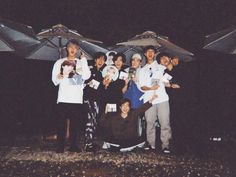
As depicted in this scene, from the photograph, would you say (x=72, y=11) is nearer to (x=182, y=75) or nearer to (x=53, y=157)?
(x=182, y=75)

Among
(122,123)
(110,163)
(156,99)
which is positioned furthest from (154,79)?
(110,163)

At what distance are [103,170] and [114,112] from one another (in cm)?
206

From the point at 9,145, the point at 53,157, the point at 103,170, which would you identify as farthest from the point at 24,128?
the point at 103,170

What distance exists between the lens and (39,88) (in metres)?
11.3

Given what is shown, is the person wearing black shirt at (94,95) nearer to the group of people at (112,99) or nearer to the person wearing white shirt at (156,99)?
the group of people at (112,99)

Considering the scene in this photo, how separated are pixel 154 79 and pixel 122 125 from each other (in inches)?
41.7

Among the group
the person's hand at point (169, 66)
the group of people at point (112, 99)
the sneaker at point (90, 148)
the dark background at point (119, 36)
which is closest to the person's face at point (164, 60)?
the group of people at point (112, 99)

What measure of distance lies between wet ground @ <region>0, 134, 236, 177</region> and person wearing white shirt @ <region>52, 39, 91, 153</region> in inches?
18.7

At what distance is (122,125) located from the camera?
316 inches

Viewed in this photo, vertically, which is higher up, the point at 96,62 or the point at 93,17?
the point at 93,17

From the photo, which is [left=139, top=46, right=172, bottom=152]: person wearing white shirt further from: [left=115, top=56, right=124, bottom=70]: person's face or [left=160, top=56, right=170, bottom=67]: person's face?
[left=115, top=56, right=124, bottom=70]: person's face

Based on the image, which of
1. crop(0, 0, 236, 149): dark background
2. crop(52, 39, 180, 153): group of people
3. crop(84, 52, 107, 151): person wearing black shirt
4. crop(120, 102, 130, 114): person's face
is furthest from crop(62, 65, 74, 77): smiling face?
crop(0, 0, 236, 149): dark background

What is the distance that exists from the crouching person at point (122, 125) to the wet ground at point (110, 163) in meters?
0.27

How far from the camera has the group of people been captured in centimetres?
786
